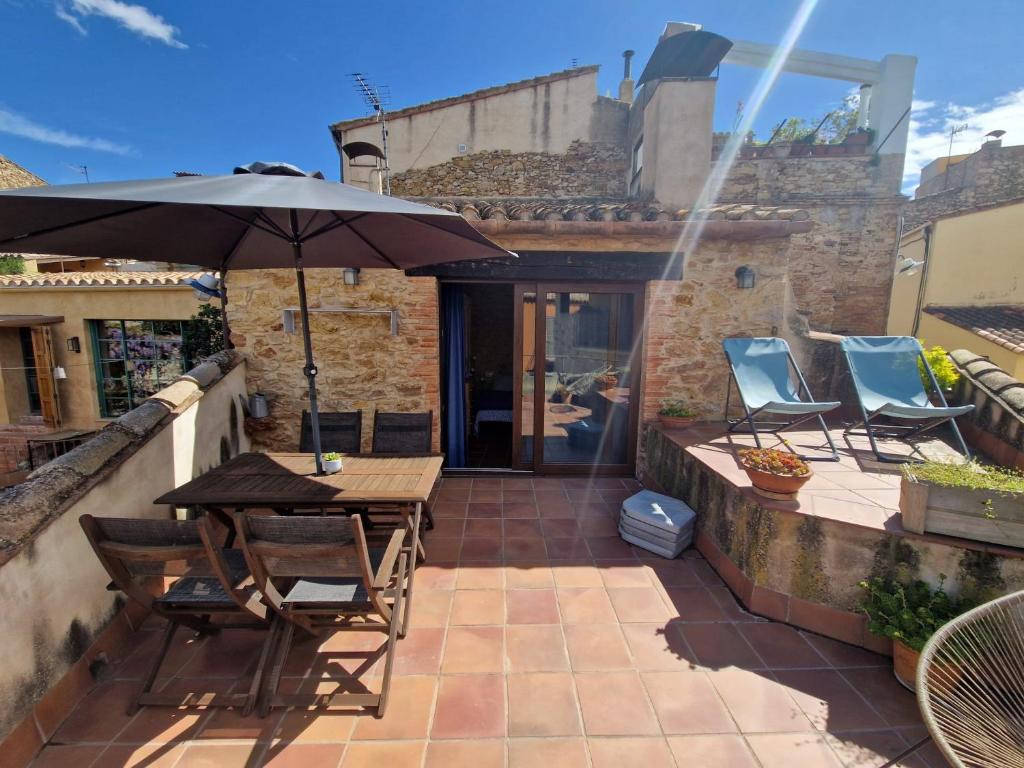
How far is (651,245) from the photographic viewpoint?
15.5 feet

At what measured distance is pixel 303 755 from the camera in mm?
1904

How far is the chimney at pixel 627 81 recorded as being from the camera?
10766 mm

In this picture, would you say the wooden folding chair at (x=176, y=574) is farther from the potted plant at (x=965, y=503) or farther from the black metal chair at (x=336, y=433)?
the potted plant at (x=965, y=503)

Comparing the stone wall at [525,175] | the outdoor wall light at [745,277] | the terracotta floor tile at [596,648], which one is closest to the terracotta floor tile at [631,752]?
the terracotta floor tile at [596,648]

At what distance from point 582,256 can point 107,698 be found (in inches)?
191

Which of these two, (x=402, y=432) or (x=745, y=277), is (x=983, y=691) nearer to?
(x=402, y=432)

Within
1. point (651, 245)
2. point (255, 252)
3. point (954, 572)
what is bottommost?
point (954, 572)

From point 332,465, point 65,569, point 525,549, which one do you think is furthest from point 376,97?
point 65,569

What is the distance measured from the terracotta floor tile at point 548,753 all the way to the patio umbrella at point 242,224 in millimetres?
2073

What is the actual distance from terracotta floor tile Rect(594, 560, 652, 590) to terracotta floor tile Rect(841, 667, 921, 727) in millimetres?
1206

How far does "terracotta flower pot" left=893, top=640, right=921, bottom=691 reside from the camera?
2260mm

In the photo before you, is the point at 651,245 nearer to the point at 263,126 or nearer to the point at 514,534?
the point at 514,534

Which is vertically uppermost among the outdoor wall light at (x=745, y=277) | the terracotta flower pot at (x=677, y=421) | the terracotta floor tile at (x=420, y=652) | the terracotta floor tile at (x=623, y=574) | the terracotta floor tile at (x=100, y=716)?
the outdoor wall light at (x=745, y=277)

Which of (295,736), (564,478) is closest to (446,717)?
(295,736)
